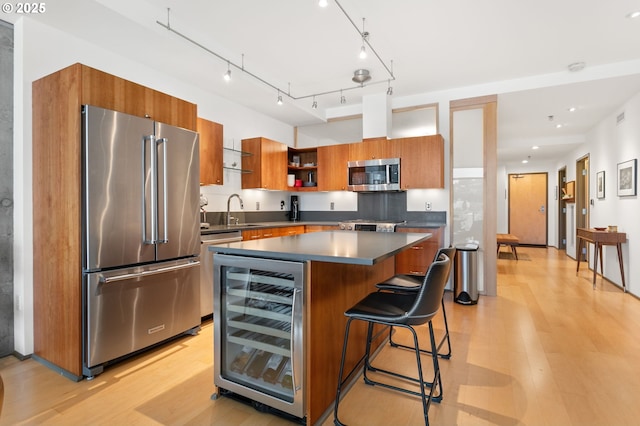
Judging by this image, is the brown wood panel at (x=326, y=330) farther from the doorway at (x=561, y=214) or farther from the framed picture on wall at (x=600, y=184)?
the doorway at (x=561, y=214)

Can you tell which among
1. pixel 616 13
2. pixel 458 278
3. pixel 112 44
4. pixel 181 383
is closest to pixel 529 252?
pixel 458 278

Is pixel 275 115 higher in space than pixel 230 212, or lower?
higher

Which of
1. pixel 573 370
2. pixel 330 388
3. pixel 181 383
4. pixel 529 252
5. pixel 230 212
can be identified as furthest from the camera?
pixel 529 252

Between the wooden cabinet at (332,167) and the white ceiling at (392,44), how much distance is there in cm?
80

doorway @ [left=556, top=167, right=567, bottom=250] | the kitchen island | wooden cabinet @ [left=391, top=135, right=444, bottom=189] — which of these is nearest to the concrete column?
the kitchen island

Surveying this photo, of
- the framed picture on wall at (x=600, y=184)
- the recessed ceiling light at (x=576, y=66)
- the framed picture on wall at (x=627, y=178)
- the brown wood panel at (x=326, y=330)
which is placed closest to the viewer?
the brown wood panel at (x=326, y=330)

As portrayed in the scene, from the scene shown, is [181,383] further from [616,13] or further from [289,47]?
[616,13]

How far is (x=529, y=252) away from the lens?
28.8ft

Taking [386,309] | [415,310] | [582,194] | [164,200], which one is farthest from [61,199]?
[582,194]

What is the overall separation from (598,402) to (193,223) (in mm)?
3215

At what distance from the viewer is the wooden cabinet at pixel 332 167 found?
533 centimetres

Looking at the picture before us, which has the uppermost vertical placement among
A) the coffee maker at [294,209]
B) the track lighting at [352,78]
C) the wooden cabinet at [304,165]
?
the track lighting at [352,78]

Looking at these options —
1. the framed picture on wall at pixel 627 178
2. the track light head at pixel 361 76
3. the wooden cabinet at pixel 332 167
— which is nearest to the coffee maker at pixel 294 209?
the wooden cabinet at pixel 332 167

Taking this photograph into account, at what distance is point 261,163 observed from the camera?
474 centimetres
